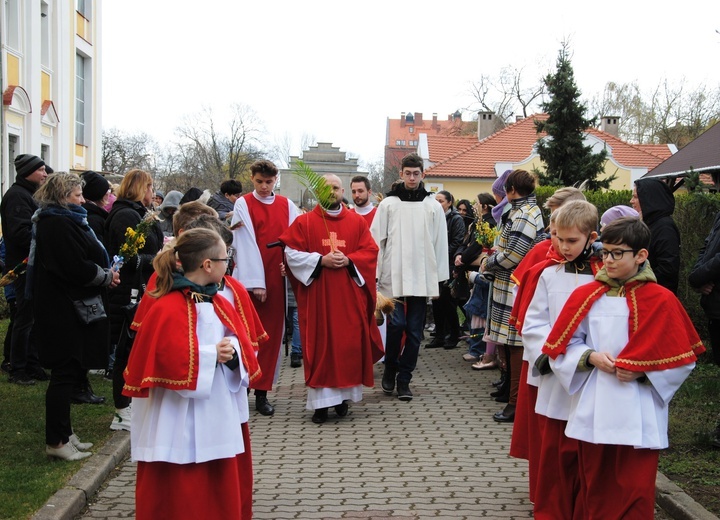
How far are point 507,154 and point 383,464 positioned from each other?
120 ft

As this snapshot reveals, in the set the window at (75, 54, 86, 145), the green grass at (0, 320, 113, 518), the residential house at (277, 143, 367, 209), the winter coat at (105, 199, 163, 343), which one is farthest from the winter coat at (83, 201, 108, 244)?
the window at (75, 54, 86, 145)

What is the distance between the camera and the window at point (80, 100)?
83.6 ft

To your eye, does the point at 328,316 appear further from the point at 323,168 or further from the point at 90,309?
the point at 323,168

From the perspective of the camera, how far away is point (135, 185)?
699 centimetres

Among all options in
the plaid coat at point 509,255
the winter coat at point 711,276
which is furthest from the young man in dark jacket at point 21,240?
the winter coat at point 711,276

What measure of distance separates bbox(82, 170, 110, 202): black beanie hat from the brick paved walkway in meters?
2.46

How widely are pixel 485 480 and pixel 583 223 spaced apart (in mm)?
2154

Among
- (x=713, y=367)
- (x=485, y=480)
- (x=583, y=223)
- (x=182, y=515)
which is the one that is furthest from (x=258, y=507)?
(x=713, y=367)

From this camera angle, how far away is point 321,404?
7.44m

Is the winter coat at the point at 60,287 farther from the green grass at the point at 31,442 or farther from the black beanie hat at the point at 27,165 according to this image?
the black beanie hat at the point at 27,165

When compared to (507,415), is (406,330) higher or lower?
higher

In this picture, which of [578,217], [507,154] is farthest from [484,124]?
[578,217]

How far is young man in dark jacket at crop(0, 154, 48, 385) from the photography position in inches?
307

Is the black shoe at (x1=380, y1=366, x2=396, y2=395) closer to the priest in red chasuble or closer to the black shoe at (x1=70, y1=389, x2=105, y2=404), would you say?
the priest in red chasuble
